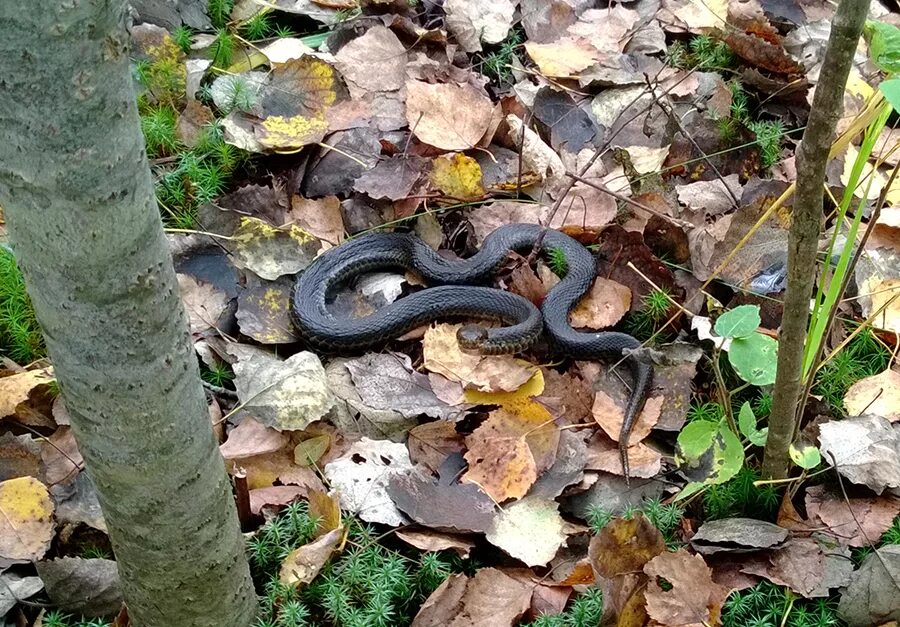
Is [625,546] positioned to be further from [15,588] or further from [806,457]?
[15,588]

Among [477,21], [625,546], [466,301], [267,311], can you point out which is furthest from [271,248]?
[625,546]

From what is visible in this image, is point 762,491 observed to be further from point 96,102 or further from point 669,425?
point 96,102

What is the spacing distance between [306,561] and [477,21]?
10.4ft

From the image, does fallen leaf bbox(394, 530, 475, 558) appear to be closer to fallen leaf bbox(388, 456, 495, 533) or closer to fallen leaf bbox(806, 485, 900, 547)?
fallen leaf bbox(388, 456, 495, 533)

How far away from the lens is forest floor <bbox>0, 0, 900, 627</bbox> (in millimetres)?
2756

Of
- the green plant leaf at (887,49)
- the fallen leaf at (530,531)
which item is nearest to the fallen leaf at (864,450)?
the fallen leaf at (530,531)

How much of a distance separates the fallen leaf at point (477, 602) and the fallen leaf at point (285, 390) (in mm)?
801

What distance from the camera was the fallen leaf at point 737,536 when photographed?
2.82 m

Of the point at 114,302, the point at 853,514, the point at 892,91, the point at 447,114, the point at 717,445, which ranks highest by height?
the point at 892,91

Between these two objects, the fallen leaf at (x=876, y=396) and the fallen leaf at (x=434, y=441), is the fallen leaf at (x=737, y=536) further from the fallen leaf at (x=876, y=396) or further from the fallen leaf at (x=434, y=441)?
the fallen leaf at (x=434, y=441)

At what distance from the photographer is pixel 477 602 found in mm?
2756

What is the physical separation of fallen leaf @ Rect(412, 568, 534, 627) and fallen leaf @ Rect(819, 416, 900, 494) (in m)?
1.15

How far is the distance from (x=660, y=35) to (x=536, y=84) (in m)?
0.82

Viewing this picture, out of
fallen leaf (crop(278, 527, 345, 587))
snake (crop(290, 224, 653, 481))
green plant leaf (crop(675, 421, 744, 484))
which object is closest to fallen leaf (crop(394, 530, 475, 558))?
fallen leaf (crop(278, 527, 345, 587))
